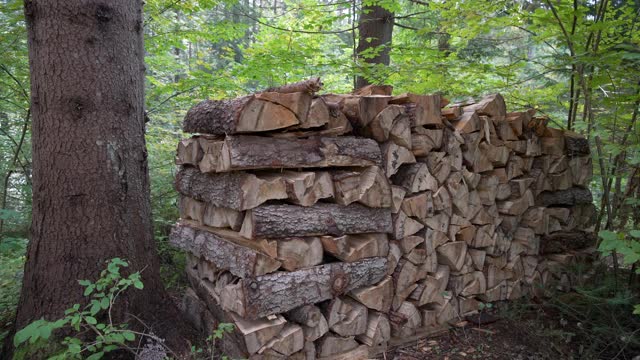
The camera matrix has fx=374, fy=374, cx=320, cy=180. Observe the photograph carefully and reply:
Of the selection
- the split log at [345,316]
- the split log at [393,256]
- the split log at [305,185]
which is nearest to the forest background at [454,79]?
the split log at [393,256]

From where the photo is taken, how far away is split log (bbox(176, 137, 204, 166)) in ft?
8.32

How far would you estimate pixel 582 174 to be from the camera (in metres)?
3.74

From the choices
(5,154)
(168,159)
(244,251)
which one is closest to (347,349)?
(244,251)

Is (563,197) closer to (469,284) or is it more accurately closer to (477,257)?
(477,257)

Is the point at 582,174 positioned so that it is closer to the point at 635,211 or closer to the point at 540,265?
the point at 635,211

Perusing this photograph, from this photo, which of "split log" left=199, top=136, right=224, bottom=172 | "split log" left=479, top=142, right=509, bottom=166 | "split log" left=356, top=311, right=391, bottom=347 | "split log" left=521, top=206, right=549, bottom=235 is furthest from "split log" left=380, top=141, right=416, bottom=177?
"split log" left=521, top=206, right=549, bottom=235

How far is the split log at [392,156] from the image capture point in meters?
2.59

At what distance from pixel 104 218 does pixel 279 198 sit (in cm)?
111

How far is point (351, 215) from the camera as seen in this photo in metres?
2.41

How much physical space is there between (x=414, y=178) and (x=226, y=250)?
1404mm

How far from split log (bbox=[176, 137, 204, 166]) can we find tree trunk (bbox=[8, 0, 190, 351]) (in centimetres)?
42

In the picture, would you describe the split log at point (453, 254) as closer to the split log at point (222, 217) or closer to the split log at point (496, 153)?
the split log at point (496, 153)

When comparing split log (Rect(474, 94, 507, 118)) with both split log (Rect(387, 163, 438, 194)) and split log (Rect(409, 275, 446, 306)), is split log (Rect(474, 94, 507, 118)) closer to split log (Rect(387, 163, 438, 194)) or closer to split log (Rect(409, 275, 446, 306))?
split log (Rect(387, 163, 438, 194))

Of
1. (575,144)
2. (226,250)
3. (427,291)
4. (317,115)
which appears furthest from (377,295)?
(575,144)
